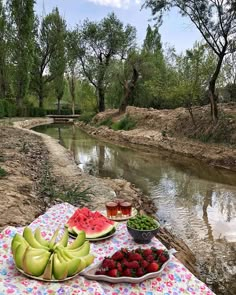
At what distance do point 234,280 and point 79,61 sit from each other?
29357 millimetres

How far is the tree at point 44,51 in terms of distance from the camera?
120 feet

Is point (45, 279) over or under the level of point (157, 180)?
over

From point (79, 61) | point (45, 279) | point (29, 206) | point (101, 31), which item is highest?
point (101, 31)

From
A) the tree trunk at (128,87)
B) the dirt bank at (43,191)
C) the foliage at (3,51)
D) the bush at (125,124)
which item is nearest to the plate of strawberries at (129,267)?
the dirt bank at (43,191)

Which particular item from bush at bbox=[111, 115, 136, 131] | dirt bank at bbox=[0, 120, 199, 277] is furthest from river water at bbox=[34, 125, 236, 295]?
bush at bbox=[111, 115, 136, 131]

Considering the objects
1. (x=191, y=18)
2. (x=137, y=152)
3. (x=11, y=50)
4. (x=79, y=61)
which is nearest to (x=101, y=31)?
(x=79, y=61)

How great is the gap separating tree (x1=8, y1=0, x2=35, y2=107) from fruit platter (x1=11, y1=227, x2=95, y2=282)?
2965cm

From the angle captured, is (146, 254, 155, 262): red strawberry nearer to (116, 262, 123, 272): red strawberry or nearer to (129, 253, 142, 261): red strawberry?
(129, 253, 142, 261): red strawberry

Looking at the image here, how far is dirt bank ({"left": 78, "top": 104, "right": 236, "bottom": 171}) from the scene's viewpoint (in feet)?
40.5

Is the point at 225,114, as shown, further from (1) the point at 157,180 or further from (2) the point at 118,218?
(2) the point at 118,218

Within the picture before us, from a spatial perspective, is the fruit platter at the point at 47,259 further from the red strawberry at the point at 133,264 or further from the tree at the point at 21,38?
the tree at the point at 21,38

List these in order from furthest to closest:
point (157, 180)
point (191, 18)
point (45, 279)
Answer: point (191, 18), point (157, 180), point (45, 279)

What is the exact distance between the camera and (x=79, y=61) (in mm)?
30906

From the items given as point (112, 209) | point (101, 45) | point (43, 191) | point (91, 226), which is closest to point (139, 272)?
point (91, 226)
